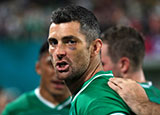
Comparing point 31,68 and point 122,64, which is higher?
point 122,64

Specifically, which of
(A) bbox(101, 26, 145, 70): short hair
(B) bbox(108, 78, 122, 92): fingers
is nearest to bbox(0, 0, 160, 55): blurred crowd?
(A) bbox(101, 26, 145, 70): short hair

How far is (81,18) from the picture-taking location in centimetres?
210

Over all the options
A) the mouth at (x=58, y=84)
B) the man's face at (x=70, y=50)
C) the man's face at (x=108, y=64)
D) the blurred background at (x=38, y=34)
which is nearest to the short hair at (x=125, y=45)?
the man's face at (x=108, y=64)

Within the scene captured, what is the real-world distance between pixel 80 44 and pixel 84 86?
0.29 meters

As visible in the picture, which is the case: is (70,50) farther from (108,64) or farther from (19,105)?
(19,105)

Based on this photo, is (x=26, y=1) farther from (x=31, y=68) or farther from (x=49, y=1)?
(x=31, y=68)

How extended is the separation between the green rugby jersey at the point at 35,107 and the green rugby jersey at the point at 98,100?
2.22 metres

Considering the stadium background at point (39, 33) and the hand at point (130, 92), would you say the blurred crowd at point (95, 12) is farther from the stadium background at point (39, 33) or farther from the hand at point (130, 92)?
the hand at point (130, 92)

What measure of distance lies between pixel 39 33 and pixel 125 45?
672 cm

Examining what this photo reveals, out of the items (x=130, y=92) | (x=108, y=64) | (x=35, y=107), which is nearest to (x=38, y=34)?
(x=35, y=107)

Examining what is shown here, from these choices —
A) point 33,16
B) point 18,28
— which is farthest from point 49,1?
point 18,28

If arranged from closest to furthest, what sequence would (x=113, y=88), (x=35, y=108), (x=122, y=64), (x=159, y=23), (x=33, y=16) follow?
(x=113, y=88) → (x=122, y=64) → (x=35, y=108) → (x=159, y=23) → (x=33, y=16)

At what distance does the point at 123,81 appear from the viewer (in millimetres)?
2074

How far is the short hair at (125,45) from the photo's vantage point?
3.46 meters
